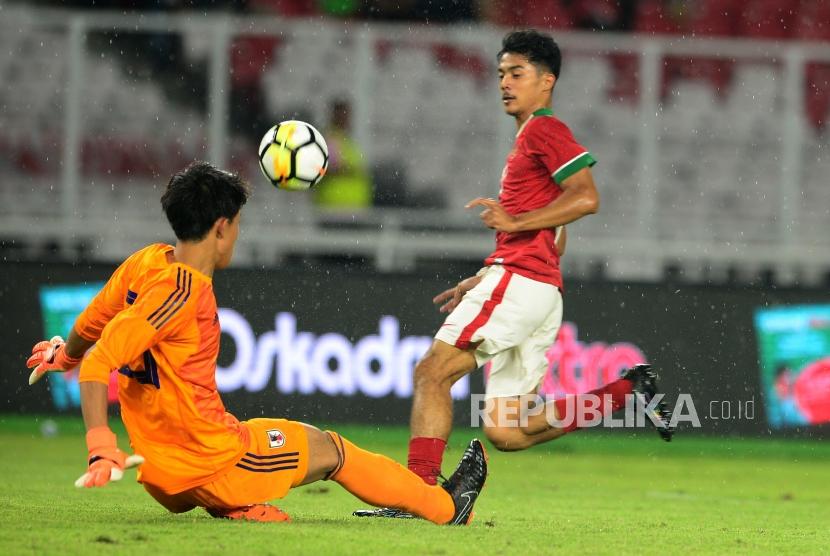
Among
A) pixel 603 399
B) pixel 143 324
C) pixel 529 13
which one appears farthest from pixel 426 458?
pixel 529 13

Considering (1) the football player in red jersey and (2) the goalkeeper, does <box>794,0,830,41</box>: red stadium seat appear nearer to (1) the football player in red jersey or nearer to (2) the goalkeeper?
(1) the football player in red jersey

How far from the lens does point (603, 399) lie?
5.97 meters

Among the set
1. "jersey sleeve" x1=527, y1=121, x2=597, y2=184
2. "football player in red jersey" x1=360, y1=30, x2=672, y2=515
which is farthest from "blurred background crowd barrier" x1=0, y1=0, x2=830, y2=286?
"jersey sleeve" x1=527, y1=121, x2=597, y2=184

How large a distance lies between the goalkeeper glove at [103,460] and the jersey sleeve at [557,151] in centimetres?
248

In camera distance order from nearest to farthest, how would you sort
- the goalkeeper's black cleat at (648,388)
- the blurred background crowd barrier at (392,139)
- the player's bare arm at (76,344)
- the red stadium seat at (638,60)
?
the player's bare arm at (76,344) → the goalkeeper's black cleat at (648,388) → the blurred background crowd barrier at (392,139) → the red stadium seat at (638,60)

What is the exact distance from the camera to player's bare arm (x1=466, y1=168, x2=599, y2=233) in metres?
5.58

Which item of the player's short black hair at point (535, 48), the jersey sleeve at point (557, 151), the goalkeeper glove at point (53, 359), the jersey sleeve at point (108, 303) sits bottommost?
the goalkeeper glove at point (53, 359)

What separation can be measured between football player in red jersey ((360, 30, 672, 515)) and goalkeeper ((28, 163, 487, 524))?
865mm

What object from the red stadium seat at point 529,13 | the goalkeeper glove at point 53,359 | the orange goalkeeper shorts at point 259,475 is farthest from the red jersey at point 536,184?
the red stadium seat at point 529,13

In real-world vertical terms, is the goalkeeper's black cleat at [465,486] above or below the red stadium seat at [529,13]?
below

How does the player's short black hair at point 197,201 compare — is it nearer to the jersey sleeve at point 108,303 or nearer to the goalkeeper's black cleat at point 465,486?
the jersey sleeve at point 108,303

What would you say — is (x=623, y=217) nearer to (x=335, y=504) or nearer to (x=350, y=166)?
(x=350, y=166)

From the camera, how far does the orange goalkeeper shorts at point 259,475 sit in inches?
A: 175

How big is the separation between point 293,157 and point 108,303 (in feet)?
5.77
